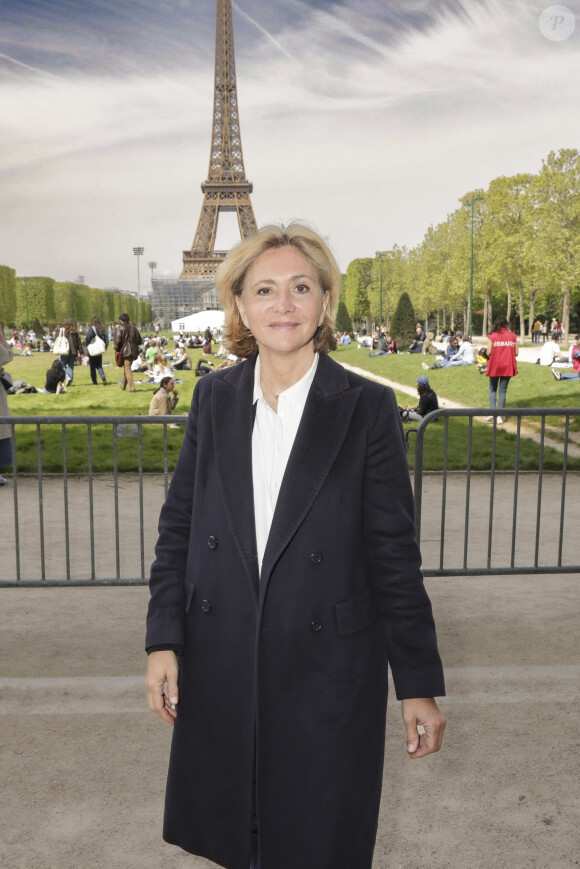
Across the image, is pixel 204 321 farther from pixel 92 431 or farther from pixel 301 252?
pixel 301 252

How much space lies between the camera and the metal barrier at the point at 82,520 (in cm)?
479

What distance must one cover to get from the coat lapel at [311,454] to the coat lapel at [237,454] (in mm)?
58

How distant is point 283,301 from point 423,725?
1.01 metres

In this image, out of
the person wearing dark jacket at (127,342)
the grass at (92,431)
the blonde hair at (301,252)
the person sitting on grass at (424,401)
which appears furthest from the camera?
the person wearing dark jacket at (127,342)

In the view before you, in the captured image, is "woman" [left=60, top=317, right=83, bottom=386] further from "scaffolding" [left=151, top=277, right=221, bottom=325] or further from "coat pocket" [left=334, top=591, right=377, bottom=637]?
"scaffolding" [left=151, top=277, right=221, bottom=325]

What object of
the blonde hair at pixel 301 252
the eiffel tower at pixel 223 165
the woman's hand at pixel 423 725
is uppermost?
the eiffel tower at pixel 223 165

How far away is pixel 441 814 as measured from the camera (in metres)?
2.86

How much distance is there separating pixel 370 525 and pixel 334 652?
29cm

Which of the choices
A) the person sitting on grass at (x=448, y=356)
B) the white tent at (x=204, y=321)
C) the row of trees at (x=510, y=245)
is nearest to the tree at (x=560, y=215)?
the row of trees at (x=510, y=245)

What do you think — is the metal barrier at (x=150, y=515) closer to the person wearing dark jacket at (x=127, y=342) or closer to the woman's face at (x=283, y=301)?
the woman's face at (x=283, y=301)

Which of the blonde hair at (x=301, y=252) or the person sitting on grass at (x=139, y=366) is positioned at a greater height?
the blonde hair at (x=301, y=252)

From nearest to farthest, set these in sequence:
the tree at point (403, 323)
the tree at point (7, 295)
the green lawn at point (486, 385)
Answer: the green lawn at point (486, 385)
the tree at point (403, 323)
the tree at point (7, 295)

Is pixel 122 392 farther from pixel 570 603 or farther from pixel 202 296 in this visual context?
pixel 202 296

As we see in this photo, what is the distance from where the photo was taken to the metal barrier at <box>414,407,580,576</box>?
4.83 m
